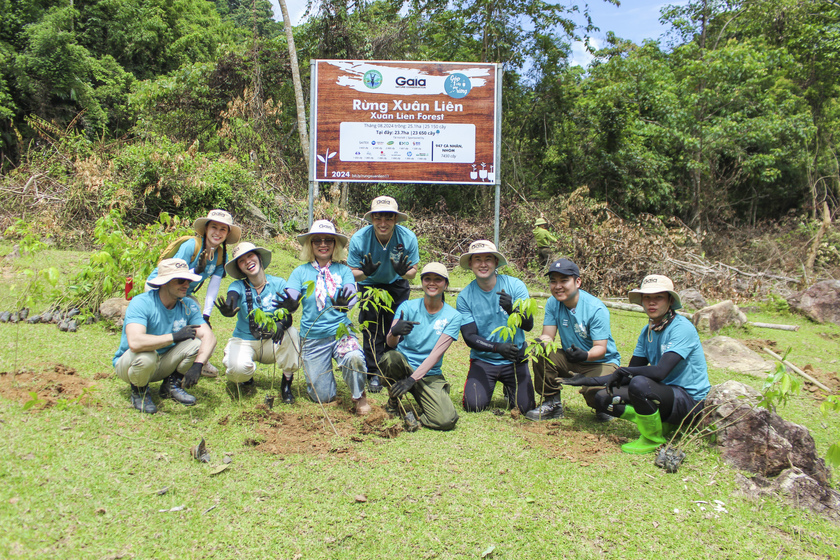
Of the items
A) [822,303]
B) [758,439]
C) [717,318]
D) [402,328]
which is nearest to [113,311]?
[402,328]

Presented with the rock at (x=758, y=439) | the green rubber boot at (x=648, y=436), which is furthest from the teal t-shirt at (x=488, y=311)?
the rock at (x=758, y=439)

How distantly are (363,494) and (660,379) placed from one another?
2109 mm

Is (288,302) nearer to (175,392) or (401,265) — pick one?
(175,392)

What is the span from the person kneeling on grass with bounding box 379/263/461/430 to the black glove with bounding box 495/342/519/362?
362 millimetres

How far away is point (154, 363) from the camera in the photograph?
396cm

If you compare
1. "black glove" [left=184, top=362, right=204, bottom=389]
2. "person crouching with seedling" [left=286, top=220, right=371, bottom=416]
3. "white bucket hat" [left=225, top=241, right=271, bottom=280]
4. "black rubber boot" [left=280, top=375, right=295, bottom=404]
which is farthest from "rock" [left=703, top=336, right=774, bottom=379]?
"black glove" [left=184, top=362, right=204, bottom=389]

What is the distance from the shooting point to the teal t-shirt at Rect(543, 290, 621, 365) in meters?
4.43

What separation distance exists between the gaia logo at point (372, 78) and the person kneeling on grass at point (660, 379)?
5.06 metres

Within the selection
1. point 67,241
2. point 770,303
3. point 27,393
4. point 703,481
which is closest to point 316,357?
point 27,393

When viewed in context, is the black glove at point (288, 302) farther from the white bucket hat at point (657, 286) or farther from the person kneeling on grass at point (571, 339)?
the white bucket hat at point (657, 286)

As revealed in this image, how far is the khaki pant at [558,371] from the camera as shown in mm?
4527

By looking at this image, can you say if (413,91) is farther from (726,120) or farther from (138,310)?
(726,120)

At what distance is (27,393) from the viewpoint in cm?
389

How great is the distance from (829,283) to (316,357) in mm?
9043
